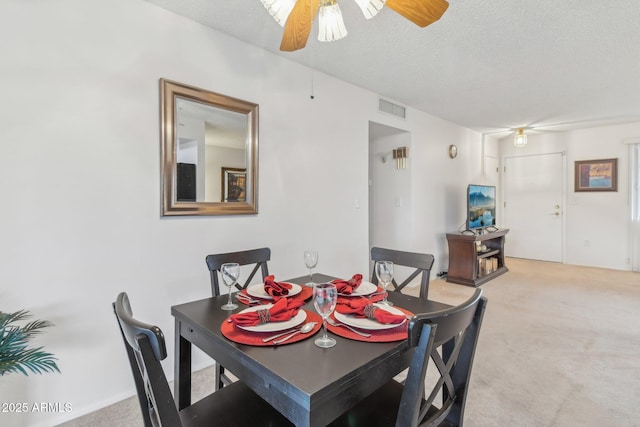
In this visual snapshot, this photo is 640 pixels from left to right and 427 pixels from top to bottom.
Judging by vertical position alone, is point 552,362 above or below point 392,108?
below

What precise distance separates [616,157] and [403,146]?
12.4 ft

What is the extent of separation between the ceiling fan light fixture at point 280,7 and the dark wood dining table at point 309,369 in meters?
1.35

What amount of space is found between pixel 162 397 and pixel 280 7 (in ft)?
4.92

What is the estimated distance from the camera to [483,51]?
8.04ft

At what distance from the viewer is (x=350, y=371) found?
2.73 feet

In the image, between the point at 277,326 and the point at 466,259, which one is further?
the point at 466,259

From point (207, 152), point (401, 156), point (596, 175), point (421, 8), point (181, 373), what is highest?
point (421, 8)

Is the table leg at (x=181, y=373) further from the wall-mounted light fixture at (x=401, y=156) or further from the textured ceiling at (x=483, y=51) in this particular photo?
the wall-mounted light fixture at (x=401, y=156)

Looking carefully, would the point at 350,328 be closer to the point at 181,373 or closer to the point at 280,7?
the point at 181,373

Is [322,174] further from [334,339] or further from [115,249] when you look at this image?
[334,339]

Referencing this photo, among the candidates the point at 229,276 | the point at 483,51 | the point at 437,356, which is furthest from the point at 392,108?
the point at 437,356

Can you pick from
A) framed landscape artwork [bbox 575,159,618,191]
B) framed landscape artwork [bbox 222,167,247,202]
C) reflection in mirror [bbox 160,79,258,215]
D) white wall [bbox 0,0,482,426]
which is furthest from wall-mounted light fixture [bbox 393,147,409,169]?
framed landscape artwork [bbox 575,159,618,191]

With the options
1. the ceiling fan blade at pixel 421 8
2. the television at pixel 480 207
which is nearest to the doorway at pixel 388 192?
the television at pixel 480 207

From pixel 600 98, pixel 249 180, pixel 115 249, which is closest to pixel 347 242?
pixel 249 180
